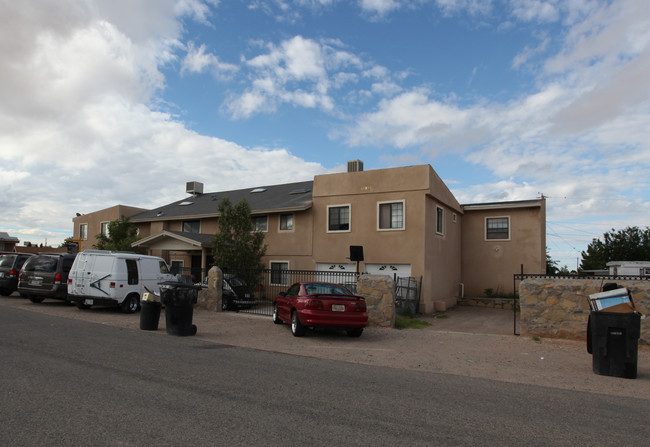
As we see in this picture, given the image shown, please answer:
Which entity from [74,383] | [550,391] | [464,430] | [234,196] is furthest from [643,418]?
[234,196]

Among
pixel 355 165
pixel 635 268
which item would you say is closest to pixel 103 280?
pixel 355 165

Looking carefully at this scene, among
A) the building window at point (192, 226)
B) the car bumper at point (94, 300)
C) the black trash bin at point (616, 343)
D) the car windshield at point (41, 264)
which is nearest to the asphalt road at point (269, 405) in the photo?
the black trash bin at point (616, 343)

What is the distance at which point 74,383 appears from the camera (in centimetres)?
577

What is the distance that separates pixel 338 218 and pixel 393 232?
9.70 ft

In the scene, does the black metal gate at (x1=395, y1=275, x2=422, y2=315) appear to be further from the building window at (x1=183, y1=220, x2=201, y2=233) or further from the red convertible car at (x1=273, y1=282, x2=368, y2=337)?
the building window at (x1=183, y1=220, x2=201, y2=233)

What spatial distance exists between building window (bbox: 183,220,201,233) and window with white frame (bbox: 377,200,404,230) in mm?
11805

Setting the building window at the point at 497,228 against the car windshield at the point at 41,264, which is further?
the building window at the point at 497,228

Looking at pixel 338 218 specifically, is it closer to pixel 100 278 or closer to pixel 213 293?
pixel 213 293

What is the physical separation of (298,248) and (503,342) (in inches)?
498

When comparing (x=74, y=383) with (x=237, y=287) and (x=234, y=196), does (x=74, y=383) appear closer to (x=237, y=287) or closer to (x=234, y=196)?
(x=237, y=287)

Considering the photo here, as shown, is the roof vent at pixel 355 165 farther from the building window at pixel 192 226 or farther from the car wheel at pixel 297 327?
the car wheel at pixel 297 327

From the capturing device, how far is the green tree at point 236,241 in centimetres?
1945

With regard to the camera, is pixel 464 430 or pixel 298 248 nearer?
pixel 464 430

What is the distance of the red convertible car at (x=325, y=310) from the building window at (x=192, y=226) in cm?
1647
